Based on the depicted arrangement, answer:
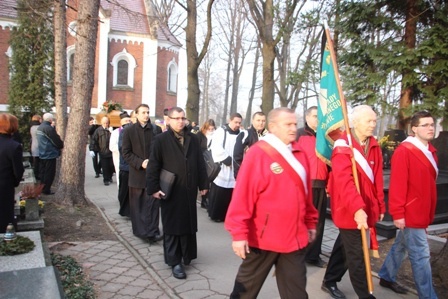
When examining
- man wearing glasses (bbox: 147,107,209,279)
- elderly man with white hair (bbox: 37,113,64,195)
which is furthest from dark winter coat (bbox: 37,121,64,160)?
man wearing glasses (bbox: 147,107,209,279)

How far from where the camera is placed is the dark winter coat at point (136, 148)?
21.1 ft

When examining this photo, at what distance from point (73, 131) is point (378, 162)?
6.20 m

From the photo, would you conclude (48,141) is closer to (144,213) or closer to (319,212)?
(144,213)

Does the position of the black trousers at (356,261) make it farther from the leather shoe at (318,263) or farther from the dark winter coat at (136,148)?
the dark winter coat at (136,148)

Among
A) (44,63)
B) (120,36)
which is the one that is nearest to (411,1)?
(44,63)

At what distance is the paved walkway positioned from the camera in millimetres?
4496

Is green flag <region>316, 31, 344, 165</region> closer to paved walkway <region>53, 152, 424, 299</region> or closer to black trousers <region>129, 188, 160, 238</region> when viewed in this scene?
paved walkway <region>53, 152, 424, 299</region>

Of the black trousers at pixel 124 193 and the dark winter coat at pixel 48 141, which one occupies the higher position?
the dark winter coat at pixel 48 141

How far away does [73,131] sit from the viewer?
8.29 m

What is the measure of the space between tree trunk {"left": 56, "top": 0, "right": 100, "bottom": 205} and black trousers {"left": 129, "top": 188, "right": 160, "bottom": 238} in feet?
7.57

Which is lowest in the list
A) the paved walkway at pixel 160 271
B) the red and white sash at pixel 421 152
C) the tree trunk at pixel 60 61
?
the paved walkway at pixel 160 271

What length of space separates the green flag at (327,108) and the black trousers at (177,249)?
192cm

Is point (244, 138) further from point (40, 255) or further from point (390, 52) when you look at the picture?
point (390, 52)

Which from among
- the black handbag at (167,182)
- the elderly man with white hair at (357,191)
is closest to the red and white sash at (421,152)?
the elderly man with white hair at (357,191)
